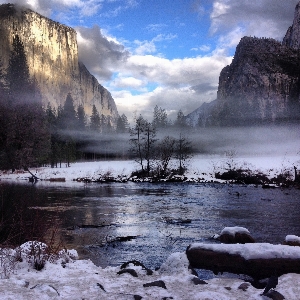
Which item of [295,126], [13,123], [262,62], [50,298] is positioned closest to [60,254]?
[50,298]

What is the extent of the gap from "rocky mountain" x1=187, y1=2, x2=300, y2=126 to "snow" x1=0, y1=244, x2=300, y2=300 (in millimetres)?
123391

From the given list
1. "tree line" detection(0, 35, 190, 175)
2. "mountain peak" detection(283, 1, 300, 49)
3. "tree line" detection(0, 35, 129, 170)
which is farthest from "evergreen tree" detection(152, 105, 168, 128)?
"mountain peak" detection(283, 1, 300, 49)

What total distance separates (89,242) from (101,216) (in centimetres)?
662

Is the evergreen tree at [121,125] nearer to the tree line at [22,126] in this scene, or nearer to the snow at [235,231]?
the tree line at [22,126]

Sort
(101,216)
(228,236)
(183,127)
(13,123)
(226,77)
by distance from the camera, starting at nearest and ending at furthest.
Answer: (228,236) < (101,216) < (13,123) < (183,127) < (226,77)

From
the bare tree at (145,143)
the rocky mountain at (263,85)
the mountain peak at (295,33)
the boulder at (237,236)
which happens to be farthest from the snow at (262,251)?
the mountain peak at (295,33)

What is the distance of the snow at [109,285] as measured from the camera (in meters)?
6.07

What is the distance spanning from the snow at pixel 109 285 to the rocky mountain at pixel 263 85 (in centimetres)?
12339

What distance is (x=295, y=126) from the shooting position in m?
125

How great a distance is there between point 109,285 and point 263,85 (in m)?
152

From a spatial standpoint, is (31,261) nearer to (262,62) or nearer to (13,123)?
(13,123)

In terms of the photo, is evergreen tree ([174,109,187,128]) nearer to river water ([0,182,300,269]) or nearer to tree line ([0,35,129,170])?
tree line ([0,35,129,170])

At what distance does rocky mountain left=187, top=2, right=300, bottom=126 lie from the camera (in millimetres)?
134238

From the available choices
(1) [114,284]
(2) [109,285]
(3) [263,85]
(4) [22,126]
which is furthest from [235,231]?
(3) [263,85]
